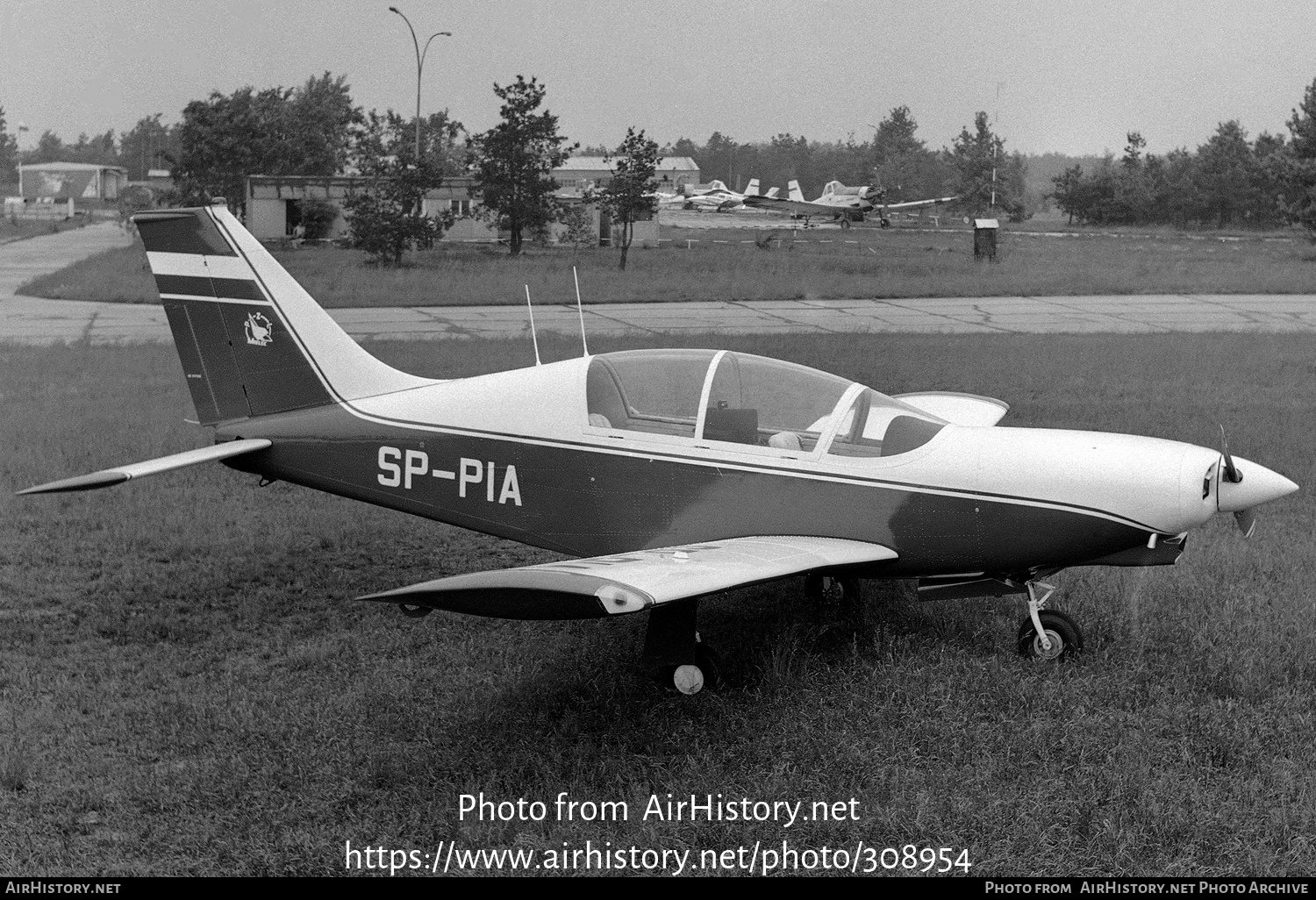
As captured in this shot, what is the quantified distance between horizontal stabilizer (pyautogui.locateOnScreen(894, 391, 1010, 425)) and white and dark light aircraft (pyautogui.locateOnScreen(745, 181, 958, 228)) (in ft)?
168

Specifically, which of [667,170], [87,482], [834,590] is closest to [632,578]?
[834,590]

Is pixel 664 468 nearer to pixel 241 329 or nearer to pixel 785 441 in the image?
pixel 785 441

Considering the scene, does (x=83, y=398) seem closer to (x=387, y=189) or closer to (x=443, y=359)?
(x=443, y=359)

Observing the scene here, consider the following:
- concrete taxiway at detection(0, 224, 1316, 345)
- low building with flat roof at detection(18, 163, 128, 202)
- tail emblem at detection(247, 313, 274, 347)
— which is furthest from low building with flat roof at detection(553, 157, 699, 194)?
low building with flat roof at detection(18, 163, 128, 202)

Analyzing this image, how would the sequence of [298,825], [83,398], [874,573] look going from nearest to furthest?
1. [298,825]
2. [874,573]
3. [83,398]

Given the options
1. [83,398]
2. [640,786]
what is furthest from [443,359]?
[640,786]

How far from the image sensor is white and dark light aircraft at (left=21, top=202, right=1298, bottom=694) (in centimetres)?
578

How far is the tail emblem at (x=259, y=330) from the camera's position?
7.77m

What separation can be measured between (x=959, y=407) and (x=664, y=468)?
3088 mm

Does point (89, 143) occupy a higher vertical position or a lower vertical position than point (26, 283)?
higher

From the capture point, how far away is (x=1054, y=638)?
6.21 m

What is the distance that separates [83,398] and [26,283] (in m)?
19.4

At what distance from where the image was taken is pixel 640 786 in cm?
496

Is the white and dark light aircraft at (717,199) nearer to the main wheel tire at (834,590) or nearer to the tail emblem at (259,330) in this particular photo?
the tail emblem at (259,330)
